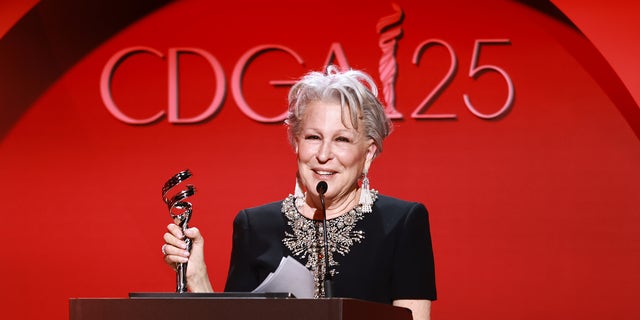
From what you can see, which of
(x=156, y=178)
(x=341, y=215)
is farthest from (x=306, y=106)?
(x=156, y=178)

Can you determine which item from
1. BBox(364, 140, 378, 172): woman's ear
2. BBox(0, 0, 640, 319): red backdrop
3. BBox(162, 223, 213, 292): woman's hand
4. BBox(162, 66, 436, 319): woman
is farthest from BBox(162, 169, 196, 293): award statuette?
BBox(0, 0, 640, 319): red backdrop

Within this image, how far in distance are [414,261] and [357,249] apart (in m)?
0.15

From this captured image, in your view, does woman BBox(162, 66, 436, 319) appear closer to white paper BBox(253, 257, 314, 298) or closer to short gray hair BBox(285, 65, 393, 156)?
short gray hair BBox(285, 65, 393, 156)

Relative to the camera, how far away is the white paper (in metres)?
1.73

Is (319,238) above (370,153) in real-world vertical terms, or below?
below

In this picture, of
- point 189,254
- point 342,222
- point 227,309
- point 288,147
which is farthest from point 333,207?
point 288,147

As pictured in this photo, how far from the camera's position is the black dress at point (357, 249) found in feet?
6.91

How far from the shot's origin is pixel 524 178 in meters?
3.61

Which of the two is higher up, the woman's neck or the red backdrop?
the red backdrop

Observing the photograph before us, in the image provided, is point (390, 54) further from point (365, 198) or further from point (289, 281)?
point (289, 281)

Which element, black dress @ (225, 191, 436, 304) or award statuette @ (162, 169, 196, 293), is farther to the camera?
black dress @ (225, 191, 436, 304)

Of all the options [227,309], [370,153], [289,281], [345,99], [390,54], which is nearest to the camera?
[227,309]

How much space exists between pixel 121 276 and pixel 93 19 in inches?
43.3

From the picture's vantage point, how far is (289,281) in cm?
177
